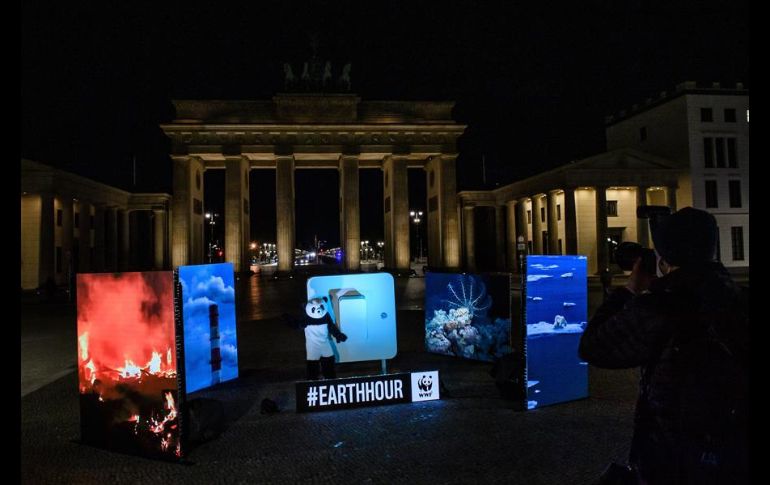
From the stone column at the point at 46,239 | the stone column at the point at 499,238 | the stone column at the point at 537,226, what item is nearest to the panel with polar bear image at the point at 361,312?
the stone column at the point at 46,239

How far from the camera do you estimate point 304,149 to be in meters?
45.2

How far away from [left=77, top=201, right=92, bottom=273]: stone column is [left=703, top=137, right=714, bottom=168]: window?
5585 centimetres

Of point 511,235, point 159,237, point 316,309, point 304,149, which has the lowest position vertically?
point 316,309

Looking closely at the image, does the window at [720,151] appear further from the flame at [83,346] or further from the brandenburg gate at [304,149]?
the flame at [83,346]

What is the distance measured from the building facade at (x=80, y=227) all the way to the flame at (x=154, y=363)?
73.6ft

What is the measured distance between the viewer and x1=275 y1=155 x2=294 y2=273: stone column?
44625 mm

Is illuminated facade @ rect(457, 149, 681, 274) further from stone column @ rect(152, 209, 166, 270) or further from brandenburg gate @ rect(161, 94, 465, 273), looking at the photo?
stone column @ rect(152, 209, 166, 270)

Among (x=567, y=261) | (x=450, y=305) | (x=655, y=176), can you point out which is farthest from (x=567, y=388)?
(x=655, y=176)

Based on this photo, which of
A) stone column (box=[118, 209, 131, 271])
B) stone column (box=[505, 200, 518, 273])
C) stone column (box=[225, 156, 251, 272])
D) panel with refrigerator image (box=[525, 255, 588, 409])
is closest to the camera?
panel with refrigerator image (box=[525, 255, 588, 409])

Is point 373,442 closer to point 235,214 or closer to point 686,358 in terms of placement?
point 686,358

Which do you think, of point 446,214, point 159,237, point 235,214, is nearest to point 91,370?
point 235,214

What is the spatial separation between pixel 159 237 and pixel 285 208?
19727 millimetres

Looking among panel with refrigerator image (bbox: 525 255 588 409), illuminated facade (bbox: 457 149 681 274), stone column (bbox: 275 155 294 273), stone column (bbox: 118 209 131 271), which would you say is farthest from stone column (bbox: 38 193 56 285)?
panel with refrigerator image (bbox: 525 255 588 409)

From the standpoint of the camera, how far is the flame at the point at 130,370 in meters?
5.65
